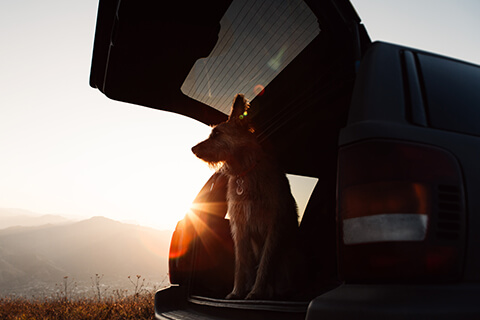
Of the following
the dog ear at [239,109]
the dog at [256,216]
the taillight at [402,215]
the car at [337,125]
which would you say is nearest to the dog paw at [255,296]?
the dog at [256,216]

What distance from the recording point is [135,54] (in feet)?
7.98

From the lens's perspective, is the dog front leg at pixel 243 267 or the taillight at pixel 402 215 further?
the dog front leg at pixel 243 267

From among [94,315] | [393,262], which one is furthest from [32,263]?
[393,262]

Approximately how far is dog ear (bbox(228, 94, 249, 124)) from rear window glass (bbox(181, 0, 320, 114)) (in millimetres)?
131

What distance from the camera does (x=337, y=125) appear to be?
124 inches

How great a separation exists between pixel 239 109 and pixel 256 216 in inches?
44.2

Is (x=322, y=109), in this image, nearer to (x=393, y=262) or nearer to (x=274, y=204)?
(x=274, y=204)

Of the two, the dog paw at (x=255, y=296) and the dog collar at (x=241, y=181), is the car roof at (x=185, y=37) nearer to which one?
the dog collar at (x=241, y=181)

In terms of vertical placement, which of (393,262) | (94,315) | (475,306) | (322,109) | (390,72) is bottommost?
(94,315)

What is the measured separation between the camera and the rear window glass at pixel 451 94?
1.40 meters

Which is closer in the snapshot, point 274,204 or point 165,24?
point 165,24

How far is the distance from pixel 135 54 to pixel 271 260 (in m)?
2.23

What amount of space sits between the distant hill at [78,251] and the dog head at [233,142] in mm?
84273

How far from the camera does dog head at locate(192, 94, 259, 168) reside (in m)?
3.93
